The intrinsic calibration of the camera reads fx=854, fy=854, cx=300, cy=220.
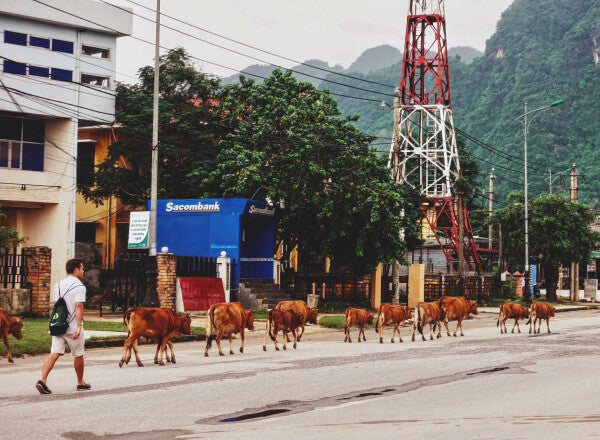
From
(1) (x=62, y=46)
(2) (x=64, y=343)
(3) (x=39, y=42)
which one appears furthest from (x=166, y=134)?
(2) (x=64, y=343)

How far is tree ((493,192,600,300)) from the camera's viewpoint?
5662 cm

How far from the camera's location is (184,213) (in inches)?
1399

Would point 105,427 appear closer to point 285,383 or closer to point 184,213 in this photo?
point 285,383

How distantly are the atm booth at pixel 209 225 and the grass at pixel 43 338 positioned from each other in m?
9.10

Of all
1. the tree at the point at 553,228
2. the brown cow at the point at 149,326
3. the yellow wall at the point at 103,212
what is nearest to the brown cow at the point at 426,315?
the brown cow at the point at 149,326

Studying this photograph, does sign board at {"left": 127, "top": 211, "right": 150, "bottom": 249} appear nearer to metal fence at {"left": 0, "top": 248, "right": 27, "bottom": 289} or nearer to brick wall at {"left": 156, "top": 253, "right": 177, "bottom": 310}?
brick wall at {"left": 156, "top": 253, "right": 177, "bottom": 310}

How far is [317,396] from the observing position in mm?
11797

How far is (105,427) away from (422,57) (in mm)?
49395

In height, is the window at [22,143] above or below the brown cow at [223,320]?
above

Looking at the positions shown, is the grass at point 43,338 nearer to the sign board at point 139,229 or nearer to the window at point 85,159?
the sign board at point 139,229

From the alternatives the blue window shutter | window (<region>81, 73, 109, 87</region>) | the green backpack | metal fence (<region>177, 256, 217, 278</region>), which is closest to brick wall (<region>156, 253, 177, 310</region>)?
metal fence (<region>177, 256, 217, 278</region>)

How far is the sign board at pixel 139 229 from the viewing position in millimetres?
27859

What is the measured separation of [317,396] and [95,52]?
104 feet

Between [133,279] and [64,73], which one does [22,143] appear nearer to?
[64,73]
